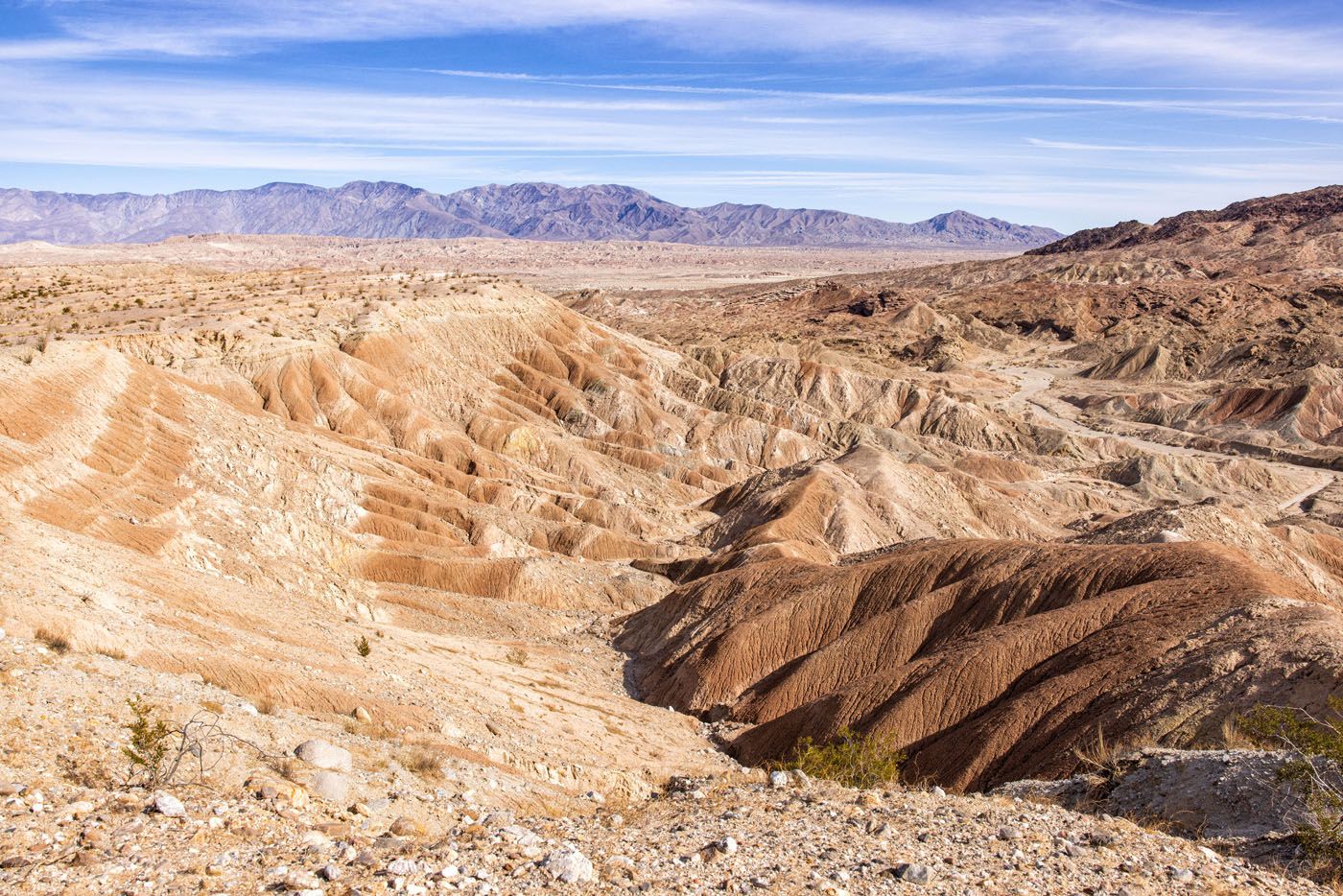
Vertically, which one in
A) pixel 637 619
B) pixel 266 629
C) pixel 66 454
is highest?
pixel 66 454

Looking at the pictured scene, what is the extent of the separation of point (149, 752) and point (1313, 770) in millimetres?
15713

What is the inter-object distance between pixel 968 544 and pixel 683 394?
50252mm

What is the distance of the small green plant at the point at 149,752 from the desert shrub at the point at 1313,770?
14488mm

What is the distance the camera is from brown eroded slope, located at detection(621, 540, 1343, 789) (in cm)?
2198

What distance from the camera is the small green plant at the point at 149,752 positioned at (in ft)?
39.1

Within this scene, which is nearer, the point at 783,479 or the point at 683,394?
the point at 783,479

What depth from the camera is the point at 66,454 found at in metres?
32.3

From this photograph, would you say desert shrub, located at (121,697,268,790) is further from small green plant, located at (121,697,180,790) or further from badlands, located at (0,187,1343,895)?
badlands, located at (0,187,1343,895)

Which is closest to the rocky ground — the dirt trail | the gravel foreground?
the gravel foreground

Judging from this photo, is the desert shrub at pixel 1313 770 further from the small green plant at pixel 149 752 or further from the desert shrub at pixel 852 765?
the small green plant at pixel 149 752

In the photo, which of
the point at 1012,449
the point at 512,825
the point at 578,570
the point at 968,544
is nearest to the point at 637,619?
the point at 578,570

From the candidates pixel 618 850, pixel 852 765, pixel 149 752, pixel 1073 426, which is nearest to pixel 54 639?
pixel 149 752

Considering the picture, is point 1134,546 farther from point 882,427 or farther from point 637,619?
point 882,427

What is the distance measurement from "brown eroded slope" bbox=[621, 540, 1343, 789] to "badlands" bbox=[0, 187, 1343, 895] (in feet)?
0.45
